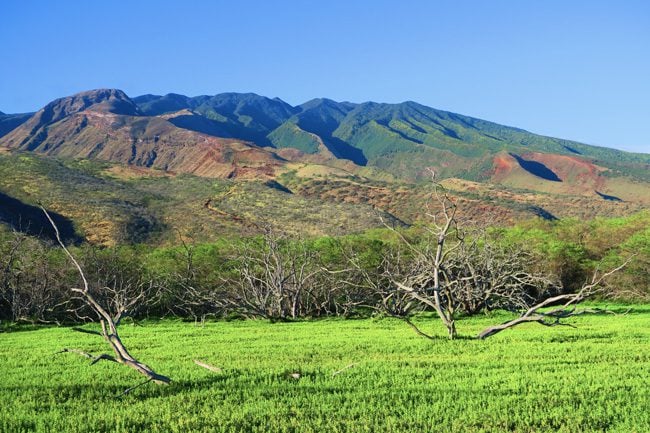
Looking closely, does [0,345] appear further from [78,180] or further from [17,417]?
[78,180]

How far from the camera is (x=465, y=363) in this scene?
45.0 ft

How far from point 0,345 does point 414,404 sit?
19373mm

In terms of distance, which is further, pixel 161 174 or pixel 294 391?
pixel 161 174

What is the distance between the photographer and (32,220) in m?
80.8

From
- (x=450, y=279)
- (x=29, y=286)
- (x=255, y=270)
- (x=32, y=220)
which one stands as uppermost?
(x=450, y=279)

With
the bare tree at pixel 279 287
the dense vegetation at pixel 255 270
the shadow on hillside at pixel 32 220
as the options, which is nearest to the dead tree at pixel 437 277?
the bare tree at pixel 279 287

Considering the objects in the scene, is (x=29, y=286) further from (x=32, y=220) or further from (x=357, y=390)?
(x=32, y=220)

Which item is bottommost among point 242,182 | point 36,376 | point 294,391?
point 36,376

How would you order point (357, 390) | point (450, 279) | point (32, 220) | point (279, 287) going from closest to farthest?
point (357, 390)
point (450, 279)
point (279, 287)
point (32, 220)

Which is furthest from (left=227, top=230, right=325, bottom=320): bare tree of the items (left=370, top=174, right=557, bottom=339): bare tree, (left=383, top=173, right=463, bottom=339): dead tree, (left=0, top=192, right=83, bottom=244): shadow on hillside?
(left=0, top=192, right=83, bottom=244): shadow on hillside

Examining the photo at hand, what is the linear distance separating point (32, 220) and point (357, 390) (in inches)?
3173

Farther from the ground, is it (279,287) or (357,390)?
(357,390)

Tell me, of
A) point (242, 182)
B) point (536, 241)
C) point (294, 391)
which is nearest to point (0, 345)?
point (294, 391)

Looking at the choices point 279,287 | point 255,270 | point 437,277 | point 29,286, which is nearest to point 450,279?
point 437,277
